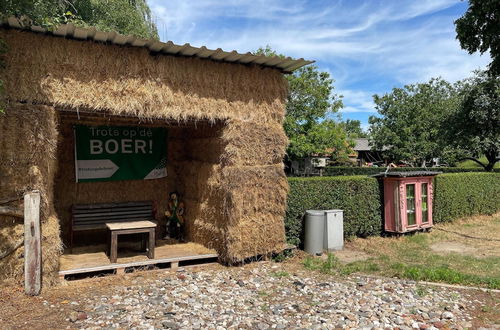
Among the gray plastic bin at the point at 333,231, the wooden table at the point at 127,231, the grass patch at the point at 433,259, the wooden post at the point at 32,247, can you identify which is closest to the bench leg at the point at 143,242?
the wooden table at the point at 127,231

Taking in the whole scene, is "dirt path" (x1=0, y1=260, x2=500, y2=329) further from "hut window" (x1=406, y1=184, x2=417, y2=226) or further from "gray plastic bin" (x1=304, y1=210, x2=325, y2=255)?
"hut window" (x1=406, y1=184, x2=417, y2=226)

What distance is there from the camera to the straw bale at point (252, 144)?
258 inches

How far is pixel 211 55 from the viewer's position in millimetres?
6223

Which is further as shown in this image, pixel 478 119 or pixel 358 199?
pixel 478 119

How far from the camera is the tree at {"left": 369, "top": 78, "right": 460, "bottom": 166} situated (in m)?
28.4

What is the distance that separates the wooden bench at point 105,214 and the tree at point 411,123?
2488 centimetres

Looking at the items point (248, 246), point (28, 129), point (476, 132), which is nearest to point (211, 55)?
point (28, 129)

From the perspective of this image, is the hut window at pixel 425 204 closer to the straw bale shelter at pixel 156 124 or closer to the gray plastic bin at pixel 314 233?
the gray plastic bin at pixel 314 233

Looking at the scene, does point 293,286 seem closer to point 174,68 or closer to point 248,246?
point 248,246

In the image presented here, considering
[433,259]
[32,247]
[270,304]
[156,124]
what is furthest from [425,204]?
[32,247]

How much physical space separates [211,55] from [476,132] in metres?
18.5

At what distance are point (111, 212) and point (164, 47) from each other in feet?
12.8

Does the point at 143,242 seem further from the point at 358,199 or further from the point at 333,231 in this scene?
the point at 358,199

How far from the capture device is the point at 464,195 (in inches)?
497
